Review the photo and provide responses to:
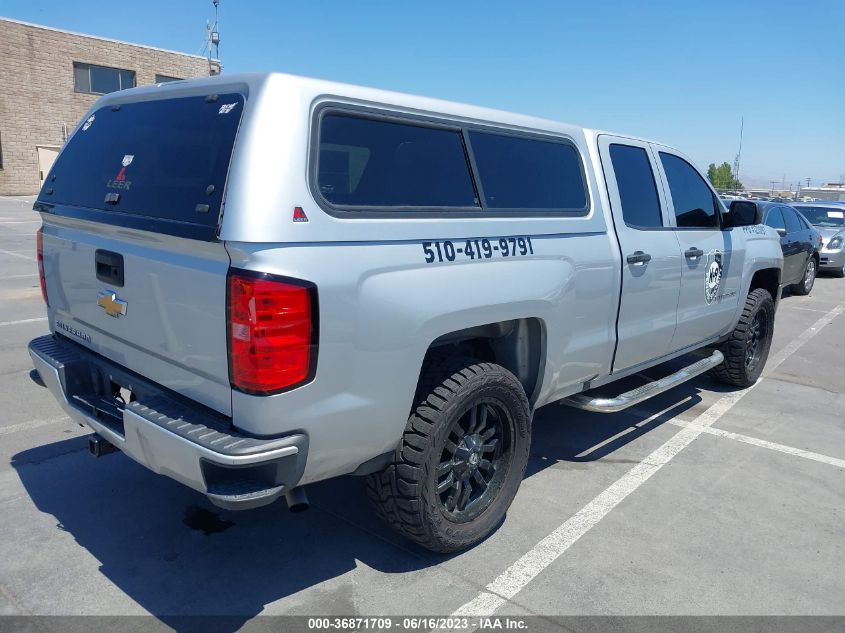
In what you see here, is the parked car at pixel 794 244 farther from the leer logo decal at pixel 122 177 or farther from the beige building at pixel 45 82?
the beige building at pixel 45 82

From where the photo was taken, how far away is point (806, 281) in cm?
1300

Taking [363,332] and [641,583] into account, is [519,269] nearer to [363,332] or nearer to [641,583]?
[363,332]

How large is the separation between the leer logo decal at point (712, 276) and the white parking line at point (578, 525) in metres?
1.02

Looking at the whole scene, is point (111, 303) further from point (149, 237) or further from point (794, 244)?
point (794, 244)

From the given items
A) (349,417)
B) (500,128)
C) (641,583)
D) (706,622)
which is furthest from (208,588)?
(500,128)

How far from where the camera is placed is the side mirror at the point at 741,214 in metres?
5.35

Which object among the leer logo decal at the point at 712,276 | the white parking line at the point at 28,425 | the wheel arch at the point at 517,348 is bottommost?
the white parking line at the point at 28,425

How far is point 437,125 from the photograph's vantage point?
323 cm

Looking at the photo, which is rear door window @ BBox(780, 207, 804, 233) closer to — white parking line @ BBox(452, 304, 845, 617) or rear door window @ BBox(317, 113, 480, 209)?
white parking line @ BBox(452, 304, 845, 617)

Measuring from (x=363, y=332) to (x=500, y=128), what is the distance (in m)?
1.55

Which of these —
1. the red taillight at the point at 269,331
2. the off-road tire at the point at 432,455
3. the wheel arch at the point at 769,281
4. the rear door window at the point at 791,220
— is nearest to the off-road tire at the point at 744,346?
the wheel arch at the point at 769,281

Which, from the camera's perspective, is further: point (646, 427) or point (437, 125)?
point (646, 427)

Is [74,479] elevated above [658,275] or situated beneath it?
situated beneath

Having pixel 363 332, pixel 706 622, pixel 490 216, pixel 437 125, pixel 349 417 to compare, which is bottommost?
pixel 706 622
